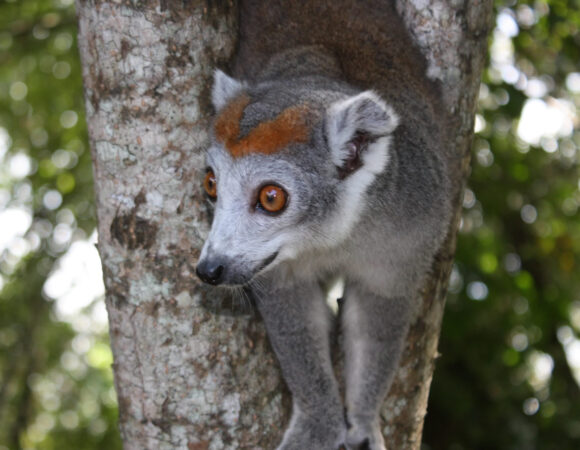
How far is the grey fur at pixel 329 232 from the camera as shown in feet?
7.81

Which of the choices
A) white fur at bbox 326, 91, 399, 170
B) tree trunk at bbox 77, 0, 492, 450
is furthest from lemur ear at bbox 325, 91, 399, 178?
tree trunk at bbox 77, 0, 492, 450

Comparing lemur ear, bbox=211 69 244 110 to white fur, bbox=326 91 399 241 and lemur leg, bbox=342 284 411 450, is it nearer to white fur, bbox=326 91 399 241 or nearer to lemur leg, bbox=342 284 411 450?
white fur, bbox=326 91 399 241

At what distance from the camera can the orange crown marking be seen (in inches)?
94.9

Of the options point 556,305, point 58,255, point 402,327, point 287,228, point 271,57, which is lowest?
point 556,305

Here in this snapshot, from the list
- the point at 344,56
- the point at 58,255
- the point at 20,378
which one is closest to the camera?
the point at 344,56

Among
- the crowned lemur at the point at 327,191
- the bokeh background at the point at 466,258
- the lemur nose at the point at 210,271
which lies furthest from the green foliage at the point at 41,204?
the lemur nose at the point at 210,271

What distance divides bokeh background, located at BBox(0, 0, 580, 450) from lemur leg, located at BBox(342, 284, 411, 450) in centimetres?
174

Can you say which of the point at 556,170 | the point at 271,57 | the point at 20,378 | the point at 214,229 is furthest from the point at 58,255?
the point at 556,170

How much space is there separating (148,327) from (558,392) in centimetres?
403

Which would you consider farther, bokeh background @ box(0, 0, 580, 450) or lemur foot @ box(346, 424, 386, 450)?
bokeh background @ box(0, 0, 580, 450)

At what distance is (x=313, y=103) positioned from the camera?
253cm

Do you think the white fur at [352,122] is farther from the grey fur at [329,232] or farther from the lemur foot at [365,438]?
the lemur foot at [365,438]

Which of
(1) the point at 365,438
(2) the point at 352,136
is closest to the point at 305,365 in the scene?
(1) the point at 365,438

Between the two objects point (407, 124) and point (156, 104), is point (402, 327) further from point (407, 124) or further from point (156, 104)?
point (156, 104)
